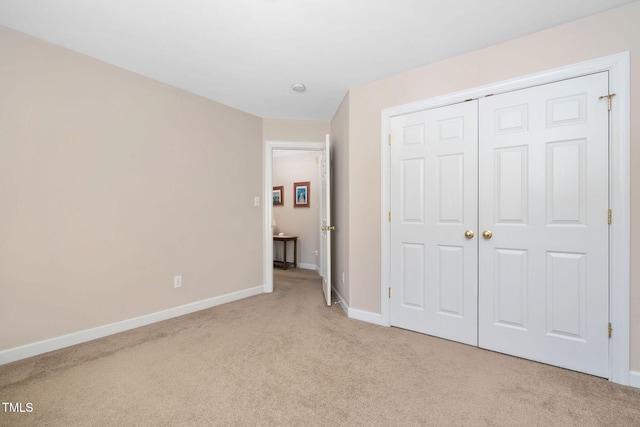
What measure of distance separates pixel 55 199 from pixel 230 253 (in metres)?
1.76

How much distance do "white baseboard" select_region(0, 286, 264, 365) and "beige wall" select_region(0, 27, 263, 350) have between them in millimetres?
47

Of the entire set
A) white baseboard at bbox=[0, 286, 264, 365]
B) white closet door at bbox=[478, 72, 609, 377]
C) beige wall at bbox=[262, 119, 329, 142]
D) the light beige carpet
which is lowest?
the light beige carpet

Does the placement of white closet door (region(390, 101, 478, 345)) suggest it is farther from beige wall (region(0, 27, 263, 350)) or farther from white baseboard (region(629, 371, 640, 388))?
beige wall (region(0, 27, 263, 350))

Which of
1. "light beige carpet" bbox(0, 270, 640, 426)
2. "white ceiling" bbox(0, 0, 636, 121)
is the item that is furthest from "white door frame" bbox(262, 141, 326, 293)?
"light beige carpet" bbox(0, 270, 640, 426)

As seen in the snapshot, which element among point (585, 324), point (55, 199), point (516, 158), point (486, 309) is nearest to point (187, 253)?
point (55, 199)

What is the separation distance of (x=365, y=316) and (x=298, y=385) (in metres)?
1.26

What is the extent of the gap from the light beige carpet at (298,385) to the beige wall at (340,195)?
0.93 meters

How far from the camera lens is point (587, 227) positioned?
6.32 ft

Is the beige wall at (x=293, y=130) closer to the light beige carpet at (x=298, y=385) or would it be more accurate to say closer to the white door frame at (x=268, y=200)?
the white door frame at (x=268, y=200)

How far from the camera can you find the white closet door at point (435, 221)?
237 centimetres

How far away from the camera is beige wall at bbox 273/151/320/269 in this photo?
577cm

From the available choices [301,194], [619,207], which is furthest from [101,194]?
[619,207]

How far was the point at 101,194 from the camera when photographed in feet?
8.17

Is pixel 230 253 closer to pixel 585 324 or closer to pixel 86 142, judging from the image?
pixel 86 142
